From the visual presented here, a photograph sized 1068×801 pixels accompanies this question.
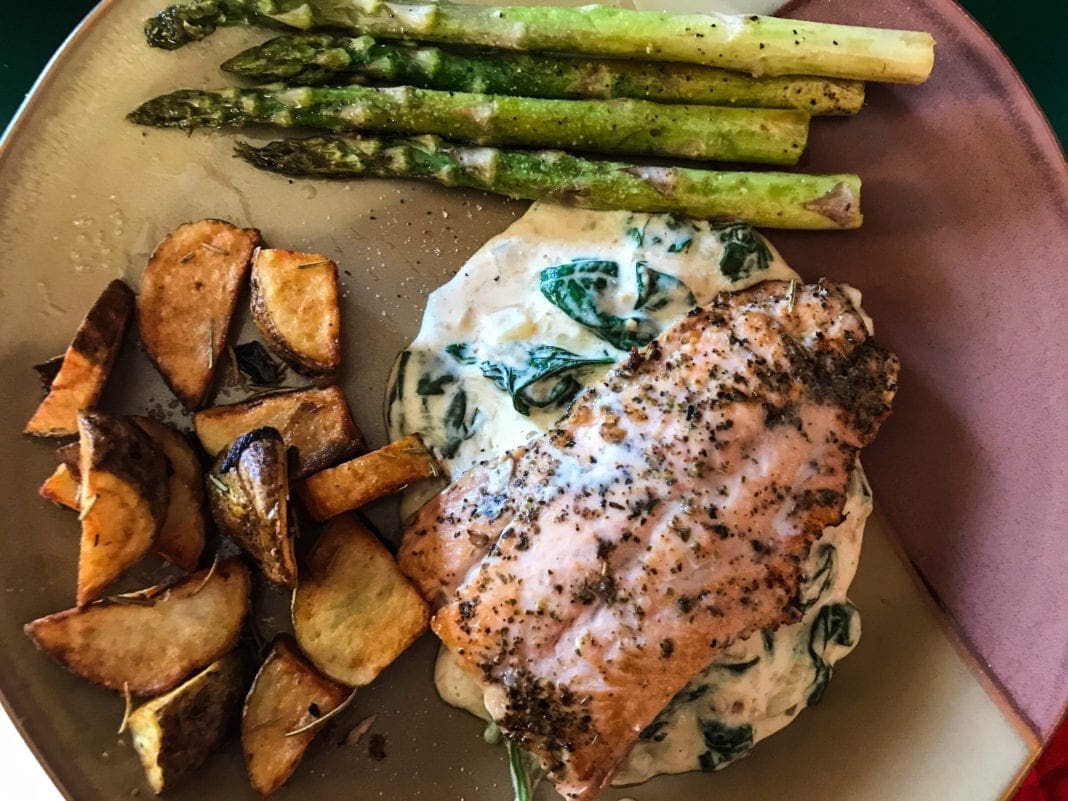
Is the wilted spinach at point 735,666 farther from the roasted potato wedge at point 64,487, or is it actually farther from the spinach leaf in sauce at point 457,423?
the roasted potato wedge at point 64,487

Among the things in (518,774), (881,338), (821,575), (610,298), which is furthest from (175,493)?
(881,338)

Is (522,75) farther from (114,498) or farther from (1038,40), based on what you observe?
(1038,40)

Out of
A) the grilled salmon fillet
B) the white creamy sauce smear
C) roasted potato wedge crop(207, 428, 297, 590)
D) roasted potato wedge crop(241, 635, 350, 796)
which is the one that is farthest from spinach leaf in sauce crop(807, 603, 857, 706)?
roasted potato wedge crop(207, 428, 297, 590)

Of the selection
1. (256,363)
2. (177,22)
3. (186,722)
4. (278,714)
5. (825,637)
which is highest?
(177,22)

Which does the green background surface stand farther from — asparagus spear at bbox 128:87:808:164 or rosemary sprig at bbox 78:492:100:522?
rosemary sprig at bbox 78:492:100:522

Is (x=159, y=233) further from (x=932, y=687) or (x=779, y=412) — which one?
(x=932, y=687)

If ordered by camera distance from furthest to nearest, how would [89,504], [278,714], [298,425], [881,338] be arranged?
[881,338]
[298,425]
[278,714]
[89,504]
